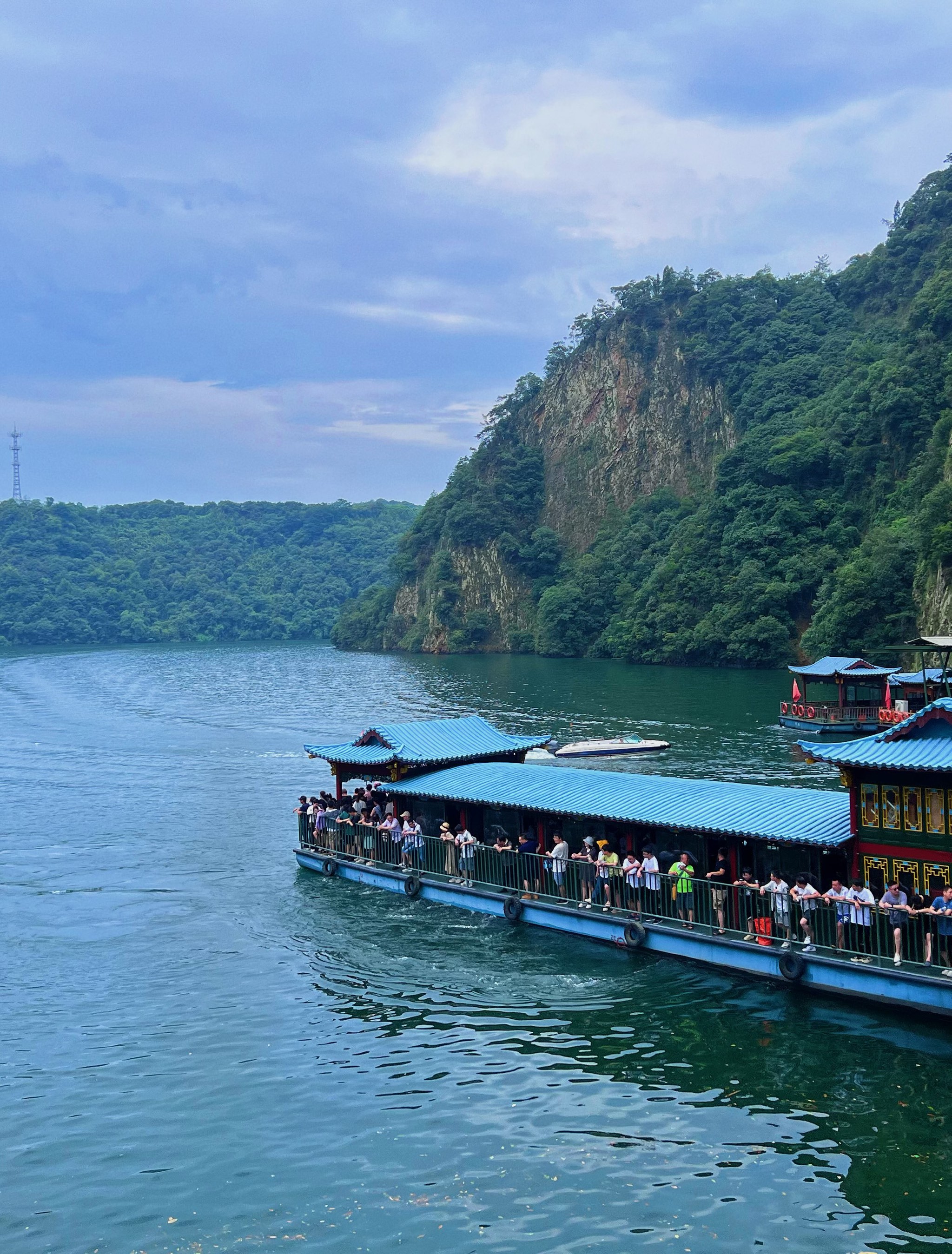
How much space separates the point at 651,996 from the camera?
86.2 ft

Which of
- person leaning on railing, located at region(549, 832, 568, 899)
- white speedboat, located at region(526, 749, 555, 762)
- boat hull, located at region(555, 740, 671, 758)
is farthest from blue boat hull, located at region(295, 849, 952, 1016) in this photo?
boat hull, located at region(555, 740, 671, 758)

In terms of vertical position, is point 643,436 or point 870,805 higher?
point 643,436

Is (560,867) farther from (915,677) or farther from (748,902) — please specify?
(915,677)

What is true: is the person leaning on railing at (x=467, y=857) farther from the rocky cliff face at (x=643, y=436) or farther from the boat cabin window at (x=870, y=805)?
the rocky cliff face at (x=643, y=436)

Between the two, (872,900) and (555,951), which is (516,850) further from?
(872,900)

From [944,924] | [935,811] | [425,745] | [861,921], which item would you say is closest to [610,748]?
[425,745]

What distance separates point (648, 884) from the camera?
94.1 ft

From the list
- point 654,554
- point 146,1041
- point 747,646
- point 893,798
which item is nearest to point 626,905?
point 893,798

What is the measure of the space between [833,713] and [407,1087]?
56125 millimetres

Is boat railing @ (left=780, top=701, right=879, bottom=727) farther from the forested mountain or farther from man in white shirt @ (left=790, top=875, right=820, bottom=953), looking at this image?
man in white shirt @ (left=790, top=875, right=820, bottom=953)

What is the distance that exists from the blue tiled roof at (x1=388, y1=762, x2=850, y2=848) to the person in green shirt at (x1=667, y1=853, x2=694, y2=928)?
89 centimetres

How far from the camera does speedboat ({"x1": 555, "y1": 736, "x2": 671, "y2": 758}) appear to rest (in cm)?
6531

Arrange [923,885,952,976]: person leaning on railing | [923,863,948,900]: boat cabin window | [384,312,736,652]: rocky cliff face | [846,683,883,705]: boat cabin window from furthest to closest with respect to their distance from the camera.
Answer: [384,312,736,652]: rocky cliff face, [846,683,883,705]: boat cabin window, [923,863,948,900]: boat cabin window, [923,885,952,976]: person leaning on railing

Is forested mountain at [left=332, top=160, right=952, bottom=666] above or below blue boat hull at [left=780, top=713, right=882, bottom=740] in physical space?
above
